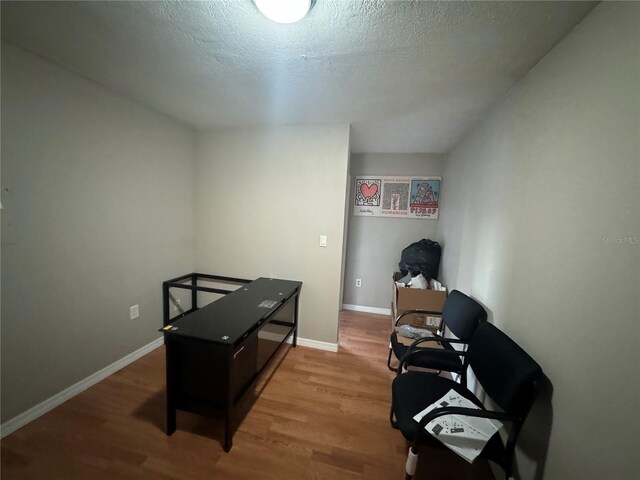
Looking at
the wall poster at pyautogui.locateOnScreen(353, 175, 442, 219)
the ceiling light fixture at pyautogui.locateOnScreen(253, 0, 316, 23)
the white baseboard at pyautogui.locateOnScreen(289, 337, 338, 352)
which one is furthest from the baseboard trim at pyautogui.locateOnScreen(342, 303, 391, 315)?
the ceiling light fixture at pyautogui.locateOnScreen(253, 0, 316, 23)

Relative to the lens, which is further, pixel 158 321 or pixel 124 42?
pixel 158 321

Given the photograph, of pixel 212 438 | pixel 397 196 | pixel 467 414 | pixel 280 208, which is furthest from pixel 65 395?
pixel 397 196

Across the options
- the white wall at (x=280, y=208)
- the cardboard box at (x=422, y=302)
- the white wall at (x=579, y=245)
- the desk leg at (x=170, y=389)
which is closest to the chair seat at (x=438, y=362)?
the white wall at (x=579, y=245)

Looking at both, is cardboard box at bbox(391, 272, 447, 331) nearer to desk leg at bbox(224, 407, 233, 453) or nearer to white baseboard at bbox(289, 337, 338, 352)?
white baseboard at bbox(289, 337, 338, 352)

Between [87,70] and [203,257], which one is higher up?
[87,70]

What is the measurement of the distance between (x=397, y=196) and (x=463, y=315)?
199 cm

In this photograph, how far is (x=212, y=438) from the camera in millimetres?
1480

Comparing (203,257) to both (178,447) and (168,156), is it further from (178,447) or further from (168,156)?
(178,447)

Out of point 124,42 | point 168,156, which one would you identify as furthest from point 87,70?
point 168,156

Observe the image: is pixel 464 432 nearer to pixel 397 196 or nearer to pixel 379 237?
pixel 379 237

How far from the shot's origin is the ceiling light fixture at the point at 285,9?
978mm

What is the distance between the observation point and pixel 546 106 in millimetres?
1177

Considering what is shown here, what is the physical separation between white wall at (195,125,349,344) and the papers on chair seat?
1376 millimetres

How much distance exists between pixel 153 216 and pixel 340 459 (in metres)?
2.48
